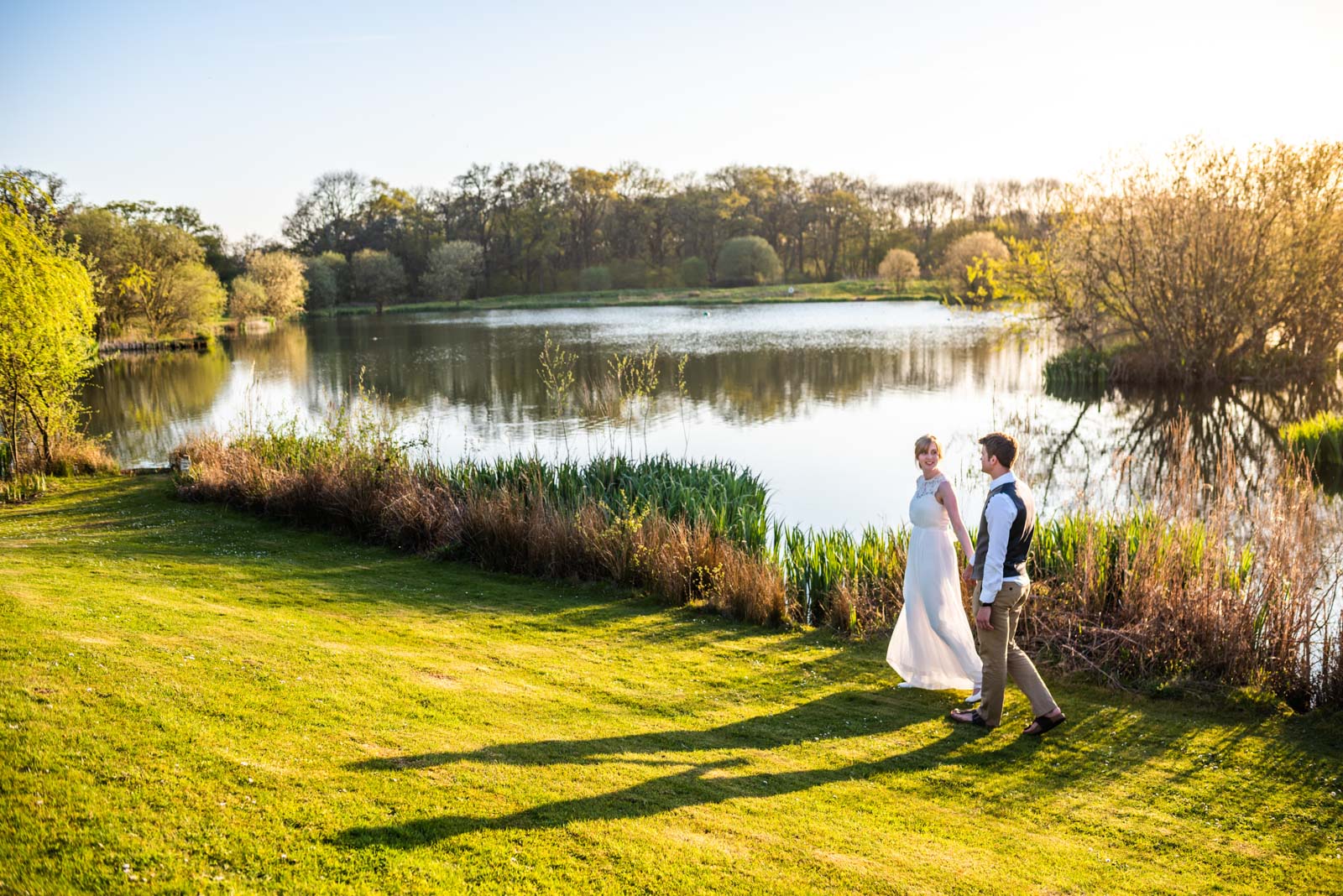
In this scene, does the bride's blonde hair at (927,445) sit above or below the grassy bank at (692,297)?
below

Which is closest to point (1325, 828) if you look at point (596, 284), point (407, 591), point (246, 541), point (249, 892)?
point (249, 892)

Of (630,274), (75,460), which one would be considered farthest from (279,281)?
(75,460)

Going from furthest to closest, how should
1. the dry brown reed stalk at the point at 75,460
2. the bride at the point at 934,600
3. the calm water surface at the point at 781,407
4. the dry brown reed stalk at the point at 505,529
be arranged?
the calm water surface at the point at 781,407 → the dry brown reed stalk at the point at 75,460 → the dry brown reed stalk at the point at 505,529 → the bride at the point at 934,600

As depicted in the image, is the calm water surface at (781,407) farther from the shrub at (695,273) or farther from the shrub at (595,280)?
the shrub at (695,273)

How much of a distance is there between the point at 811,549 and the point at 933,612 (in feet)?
11.3

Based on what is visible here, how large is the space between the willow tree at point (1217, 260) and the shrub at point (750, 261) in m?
63.9

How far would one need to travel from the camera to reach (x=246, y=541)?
1166 centimetres

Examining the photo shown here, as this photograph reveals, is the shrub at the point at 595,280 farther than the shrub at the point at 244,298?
Yes

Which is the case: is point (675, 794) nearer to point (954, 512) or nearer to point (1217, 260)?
point (954, 512)

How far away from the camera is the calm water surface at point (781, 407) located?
17484 mm

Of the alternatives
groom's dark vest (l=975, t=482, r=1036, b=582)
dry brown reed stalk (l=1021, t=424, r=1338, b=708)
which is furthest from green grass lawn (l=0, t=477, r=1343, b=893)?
groom's dark vest (l=975, t=482, r=1036, b=582)

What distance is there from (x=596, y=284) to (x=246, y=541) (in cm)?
8268

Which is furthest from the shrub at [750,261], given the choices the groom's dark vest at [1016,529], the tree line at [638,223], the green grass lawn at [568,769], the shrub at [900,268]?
the groom's dark vest at [1016,529]

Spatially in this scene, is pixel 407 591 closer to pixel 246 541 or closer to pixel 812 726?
pixel 246 541
